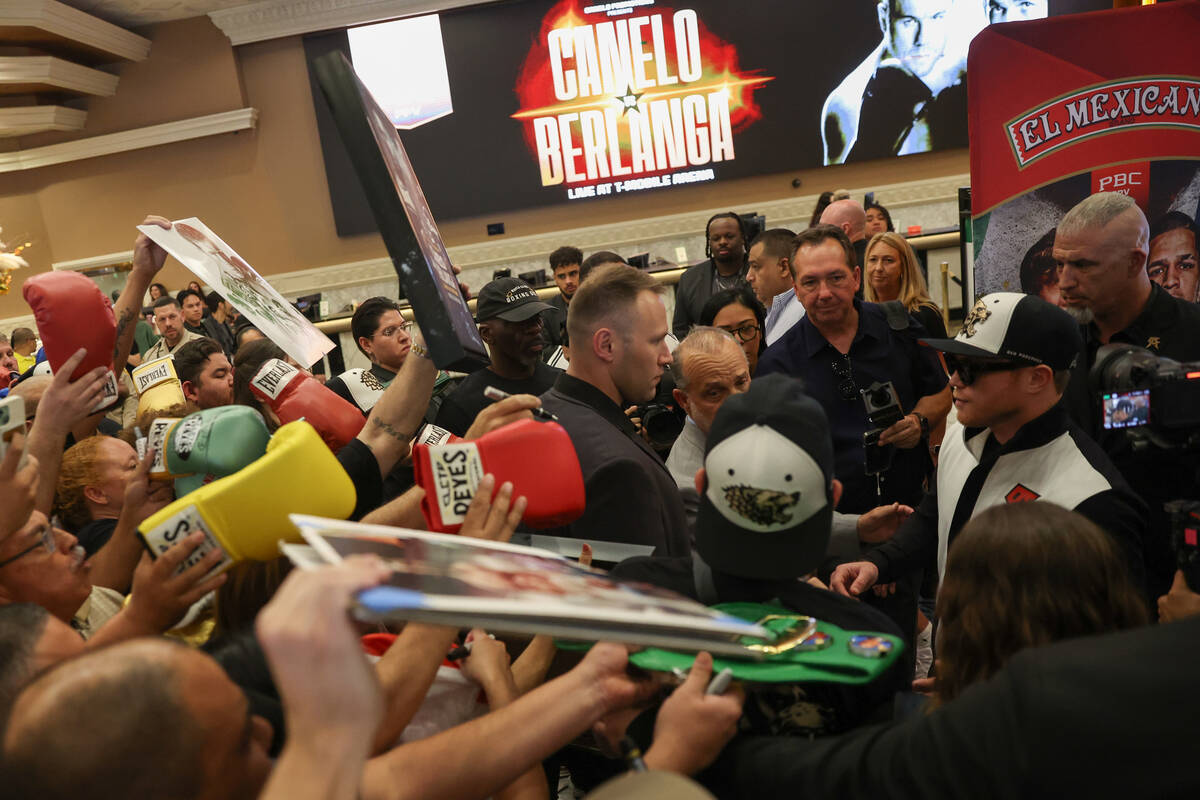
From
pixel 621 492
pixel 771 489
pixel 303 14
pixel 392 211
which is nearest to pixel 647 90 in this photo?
pixel 303 14

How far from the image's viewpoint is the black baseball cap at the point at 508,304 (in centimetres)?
300

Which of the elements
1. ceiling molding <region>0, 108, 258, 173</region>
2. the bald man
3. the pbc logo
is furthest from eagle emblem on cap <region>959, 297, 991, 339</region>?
ceiling molding <region>0, 108, 258, 173</region>

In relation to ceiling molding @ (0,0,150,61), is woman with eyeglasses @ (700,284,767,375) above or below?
below

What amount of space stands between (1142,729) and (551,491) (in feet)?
2.77

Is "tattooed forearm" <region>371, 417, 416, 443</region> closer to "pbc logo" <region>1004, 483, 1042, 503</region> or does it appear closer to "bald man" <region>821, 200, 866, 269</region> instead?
"pbc logo" <region>1004, 483, 1042, 503</region>

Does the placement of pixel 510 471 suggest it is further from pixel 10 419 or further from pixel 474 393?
pixel 474 393

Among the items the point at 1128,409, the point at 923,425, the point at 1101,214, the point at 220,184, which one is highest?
the point at 220,184

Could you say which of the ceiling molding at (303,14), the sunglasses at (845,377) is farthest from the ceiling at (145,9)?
the sunglasses at (845,377)

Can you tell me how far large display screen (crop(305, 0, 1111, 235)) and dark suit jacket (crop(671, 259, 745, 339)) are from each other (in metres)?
4.73

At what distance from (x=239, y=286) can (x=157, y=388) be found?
1049 mm

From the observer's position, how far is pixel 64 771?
32.5 inches

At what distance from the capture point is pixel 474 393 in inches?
118

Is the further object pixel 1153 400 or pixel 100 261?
pixel 100 261

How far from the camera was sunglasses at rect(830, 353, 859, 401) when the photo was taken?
2666 millimetres
